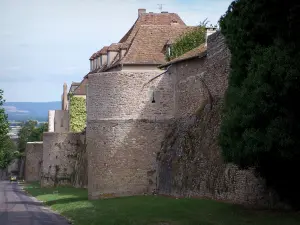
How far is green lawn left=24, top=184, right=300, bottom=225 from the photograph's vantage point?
21.4 m

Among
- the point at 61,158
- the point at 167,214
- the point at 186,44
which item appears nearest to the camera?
the point at 167,214

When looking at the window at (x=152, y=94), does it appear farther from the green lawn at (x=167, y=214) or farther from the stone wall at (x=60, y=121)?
the stone wall at (x=60, y=121)

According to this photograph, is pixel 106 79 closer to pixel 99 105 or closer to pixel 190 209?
pixel 99 105

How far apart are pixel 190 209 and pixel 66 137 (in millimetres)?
36315

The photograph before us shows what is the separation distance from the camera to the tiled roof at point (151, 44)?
175ft

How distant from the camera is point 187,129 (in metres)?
34.8

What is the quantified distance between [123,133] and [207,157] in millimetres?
6976

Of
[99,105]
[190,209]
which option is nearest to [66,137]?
[99,105]

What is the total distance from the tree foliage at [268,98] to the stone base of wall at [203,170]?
2870mm

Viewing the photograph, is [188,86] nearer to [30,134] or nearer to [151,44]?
[151,44]

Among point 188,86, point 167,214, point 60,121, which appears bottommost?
point 167,214

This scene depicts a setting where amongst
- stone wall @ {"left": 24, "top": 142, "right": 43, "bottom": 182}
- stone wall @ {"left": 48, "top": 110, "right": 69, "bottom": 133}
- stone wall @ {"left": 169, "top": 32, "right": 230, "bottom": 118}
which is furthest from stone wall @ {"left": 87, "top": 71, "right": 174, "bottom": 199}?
stone wall @ {"left": 24, "top": 142, "right": 43, "bottom": 182}

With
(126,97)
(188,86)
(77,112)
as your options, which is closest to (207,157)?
(188,86)

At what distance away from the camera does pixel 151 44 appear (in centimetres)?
5516
